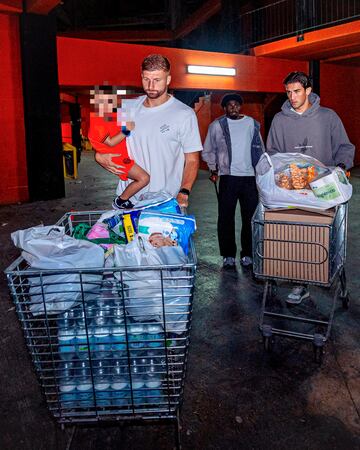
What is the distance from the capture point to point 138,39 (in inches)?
811

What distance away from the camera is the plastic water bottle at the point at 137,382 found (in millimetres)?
1944

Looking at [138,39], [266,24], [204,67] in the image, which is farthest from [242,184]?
[138,39]

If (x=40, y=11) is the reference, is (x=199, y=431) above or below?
below

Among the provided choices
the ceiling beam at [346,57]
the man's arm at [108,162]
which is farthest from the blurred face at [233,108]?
the ceiling beam at [346,57]

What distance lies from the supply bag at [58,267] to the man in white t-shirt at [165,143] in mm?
836

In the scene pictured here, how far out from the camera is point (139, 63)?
11.5m

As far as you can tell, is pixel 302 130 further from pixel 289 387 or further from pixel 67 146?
pixel 67 146

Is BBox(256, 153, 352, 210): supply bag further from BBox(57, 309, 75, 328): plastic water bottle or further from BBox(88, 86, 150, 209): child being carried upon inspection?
BBox(57, 309, 75, 328): plastic water bottle

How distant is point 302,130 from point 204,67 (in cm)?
943

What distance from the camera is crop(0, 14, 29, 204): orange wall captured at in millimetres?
8906

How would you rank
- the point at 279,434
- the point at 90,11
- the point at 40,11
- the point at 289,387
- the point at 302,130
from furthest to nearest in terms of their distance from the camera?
the point at 90,11
the point at 40,11
the point at 302,130
the point at 289,387
the point at 279,434

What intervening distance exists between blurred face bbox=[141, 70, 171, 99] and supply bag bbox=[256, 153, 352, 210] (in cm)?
91

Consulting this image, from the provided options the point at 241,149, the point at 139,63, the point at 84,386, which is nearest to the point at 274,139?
the point at 241,149

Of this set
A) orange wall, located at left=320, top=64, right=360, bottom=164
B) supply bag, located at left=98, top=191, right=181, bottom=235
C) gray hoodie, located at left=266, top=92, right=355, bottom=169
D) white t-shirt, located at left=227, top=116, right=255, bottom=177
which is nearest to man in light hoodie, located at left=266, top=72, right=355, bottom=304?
gray hoodie, located at left=266, top=92, right=355, bottom=169
